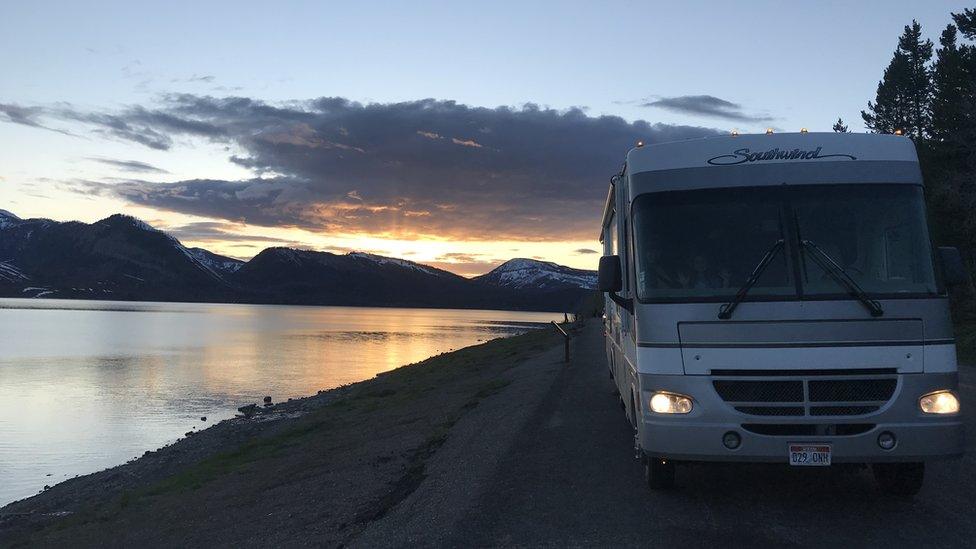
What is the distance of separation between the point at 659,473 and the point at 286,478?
925 cm

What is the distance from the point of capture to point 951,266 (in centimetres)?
689

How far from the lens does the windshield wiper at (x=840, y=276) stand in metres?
6.57

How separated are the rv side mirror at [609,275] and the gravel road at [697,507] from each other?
8.03 feet

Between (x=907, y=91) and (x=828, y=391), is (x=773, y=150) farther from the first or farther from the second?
(x=907, y=91)

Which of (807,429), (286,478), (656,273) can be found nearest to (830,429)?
(807,429)

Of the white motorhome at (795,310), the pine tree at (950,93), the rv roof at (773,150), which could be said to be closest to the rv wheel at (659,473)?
the white motorhome at (795,310)

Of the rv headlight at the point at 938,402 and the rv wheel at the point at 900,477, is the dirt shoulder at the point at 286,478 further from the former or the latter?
the rv headlight at the point at 938,402

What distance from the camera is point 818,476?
901cm

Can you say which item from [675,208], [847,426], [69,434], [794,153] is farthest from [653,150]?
[69,434]

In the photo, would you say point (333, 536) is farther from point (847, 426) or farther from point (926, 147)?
point (926, 147)

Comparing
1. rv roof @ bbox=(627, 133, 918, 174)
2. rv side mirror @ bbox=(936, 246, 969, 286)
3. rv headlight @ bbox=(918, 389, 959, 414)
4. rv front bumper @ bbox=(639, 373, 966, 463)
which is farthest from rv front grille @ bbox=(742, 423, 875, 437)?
rv roof @ bbox=(627, 133, 918, 174)

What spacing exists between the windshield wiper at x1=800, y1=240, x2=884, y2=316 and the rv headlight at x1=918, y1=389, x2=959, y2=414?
0.93 m

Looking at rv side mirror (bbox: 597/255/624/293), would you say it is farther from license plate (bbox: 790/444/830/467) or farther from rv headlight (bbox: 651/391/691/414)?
license plate (bbox: 790/444/830/467)

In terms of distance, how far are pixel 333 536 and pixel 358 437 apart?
985 cm
